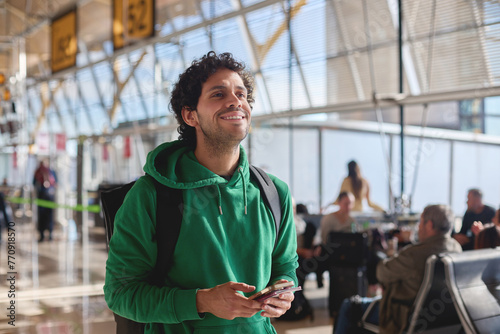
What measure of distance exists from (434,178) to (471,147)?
0.93 meters

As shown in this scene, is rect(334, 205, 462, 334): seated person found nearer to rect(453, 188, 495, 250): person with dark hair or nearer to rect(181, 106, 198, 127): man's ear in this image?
rect(453, 188, 495, 250): person with dark hair

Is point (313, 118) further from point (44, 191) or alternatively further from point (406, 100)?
point (44, 191)

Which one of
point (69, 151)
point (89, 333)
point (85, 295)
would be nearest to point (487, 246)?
point (89, 333)

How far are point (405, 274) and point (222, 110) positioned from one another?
2.75 m

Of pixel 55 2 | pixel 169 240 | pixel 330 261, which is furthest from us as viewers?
pixel 55 2

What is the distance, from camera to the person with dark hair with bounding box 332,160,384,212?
22.3 feet

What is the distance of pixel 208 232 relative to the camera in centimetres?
125

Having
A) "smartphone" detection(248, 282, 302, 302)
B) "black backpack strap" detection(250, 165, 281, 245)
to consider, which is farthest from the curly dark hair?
"smartphone" detection(248, 282, 302, 302)

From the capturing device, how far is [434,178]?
913 cm

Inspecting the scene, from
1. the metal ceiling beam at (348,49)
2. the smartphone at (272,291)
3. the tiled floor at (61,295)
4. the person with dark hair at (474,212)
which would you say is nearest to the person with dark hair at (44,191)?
the tiled floor at (61,295)

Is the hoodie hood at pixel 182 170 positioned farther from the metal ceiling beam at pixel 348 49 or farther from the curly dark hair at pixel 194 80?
the metal ceiling beam at pixel 348 49

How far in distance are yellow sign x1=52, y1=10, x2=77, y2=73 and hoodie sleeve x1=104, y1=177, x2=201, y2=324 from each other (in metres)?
7.92

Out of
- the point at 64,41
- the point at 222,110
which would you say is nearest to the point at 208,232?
the point at 222,110

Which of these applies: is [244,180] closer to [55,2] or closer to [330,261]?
[330,261]
